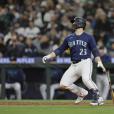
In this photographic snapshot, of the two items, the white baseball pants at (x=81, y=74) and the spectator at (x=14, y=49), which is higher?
the spectator at (x=14, y=49)

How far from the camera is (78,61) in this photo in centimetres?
1293

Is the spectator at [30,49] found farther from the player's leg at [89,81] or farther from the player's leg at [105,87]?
the player's leg at [89,81]

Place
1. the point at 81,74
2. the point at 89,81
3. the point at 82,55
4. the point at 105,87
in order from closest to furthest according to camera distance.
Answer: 1. the point at 89,81
2. the point at 82,55
3. the point at 81,74
4. the point at 105,87

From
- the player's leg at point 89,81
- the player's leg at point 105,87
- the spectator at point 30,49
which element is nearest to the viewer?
the player's leg at point 89,81

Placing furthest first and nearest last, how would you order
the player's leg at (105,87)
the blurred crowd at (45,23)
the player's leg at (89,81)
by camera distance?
the blurred crowd at (45,23)
the player's leg at (105,87)
the player's leg at (89,81)

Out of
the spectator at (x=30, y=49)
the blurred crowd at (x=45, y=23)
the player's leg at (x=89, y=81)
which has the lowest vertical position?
the player's leg at (x=89, y=81)

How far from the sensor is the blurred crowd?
18.3 metres

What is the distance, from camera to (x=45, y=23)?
790 inches

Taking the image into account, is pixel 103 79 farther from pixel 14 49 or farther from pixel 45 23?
pixel 45 23

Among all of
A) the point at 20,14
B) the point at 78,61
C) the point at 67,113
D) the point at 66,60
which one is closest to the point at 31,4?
the point at 20,14

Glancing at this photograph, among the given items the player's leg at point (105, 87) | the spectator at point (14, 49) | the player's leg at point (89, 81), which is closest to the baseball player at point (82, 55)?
the player's leg at point (89, 81)

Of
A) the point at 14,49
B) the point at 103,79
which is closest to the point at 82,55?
the point at 103,79

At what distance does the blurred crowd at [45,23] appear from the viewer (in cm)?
1831

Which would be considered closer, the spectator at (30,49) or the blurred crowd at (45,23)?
the spectator at (30,49)
